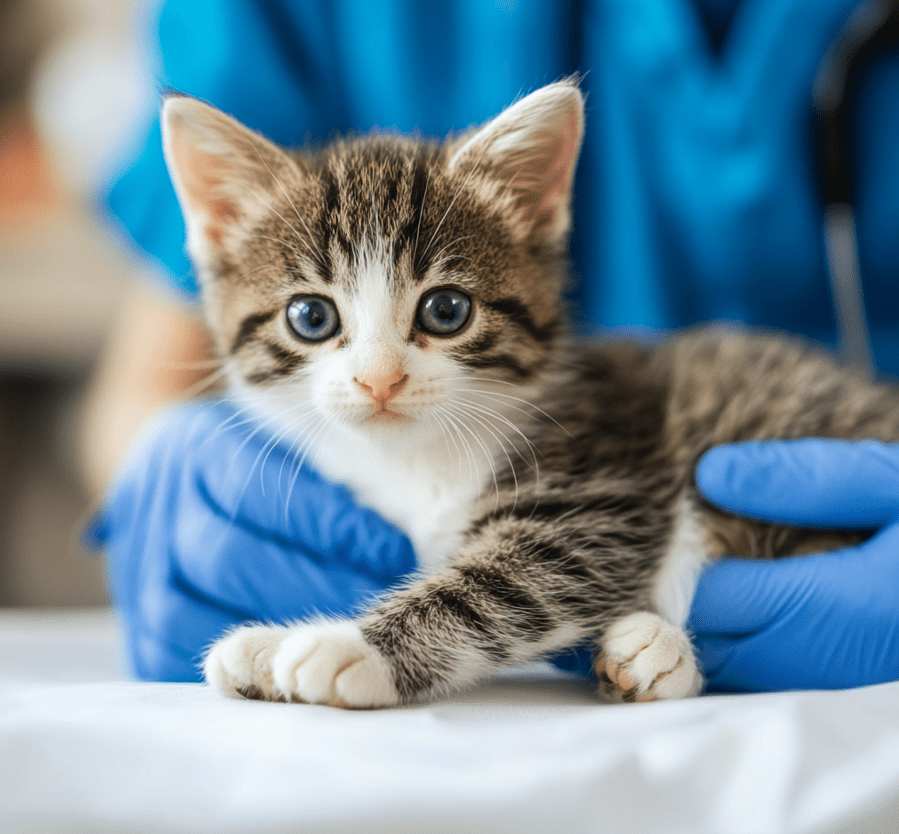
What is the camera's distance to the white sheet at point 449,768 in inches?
25.5

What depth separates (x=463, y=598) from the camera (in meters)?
1.00

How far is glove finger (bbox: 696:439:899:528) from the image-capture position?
3.81 ft

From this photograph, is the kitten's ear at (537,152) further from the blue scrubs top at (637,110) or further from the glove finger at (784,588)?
the glove finger at (784,588)

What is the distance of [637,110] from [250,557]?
4.56ft

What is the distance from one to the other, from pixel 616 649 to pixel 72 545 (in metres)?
3.25

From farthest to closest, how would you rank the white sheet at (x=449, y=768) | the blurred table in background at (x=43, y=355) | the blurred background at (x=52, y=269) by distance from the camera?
the blurred table in background at (x=43, y=355) → the blurred background at (x=52, y=269) → the white sheet at (x=449, y=768)

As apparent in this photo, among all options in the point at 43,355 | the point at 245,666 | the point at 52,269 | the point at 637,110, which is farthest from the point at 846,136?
the point at 43,355

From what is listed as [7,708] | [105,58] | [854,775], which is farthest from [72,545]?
[854,775]

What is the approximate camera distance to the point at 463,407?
112cm

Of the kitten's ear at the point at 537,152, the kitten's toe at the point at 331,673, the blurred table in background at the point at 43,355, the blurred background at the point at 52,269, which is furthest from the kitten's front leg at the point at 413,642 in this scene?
the blurred table in background at the point at 43,355

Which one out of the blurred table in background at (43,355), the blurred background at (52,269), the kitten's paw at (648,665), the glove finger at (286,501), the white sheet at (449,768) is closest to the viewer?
the white sheet at (449,768)

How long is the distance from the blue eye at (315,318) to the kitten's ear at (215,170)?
0.20 meters

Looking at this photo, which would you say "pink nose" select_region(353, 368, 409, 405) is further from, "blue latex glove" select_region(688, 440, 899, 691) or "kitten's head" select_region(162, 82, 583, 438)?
"blue latex glove" select_region(688, 440, 899, 691)

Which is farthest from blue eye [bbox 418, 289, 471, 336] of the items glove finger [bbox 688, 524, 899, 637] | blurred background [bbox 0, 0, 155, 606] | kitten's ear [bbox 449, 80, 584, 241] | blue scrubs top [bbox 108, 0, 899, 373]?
blurred background [bbox 0, 0, 155, 606]
